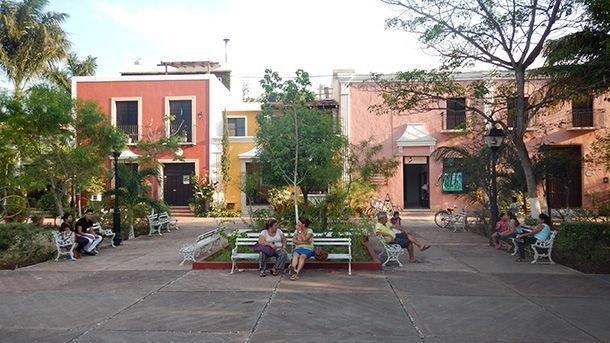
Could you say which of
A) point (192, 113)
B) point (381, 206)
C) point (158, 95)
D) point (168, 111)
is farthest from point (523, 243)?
point (158, 95)

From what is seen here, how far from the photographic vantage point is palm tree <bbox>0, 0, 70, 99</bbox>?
26.4 meters

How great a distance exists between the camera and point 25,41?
26922mm

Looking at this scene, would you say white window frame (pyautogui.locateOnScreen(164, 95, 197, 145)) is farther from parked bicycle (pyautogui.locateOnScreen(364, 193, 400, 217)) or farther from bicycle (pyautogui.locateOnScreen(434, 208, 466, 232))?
bicycle (pyautogui.locateOnScreen(434, 208, 466, 232))

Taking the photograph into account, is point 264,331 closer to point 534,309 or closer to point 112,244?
point 534,309

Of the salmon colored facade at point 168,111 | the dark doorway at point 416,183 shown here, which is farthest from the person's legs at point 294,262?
the salmon colored facade at point 168,111

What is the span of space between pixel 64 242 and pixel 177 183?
15205 millimetres

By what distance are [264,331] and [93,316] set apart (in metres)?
2.24

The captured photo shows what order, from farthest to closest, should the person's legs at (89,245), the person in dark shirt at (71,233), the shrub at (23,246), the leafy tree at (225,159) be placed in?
1. the leafy tree at (225,159)
2. the person's legs at (89,245)
3. the person in dark shirt at (71,233)
4. the shrub at (23,246)

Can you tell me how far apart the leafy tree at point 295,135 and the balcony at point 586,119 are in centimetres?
1648

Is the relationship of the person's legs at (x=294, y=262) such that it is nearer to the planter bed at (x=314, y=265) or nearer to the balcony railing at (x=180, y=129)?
→ the planter bed at (x=314, y=265)

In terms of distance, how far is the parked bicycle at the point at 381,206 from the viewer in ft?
69.2

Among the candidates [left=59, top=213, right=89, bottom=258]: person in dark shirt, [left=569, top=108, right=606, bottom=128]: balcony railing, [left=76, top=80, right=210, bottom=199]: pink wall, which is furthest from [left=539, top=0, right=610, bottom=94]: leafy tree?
[left=76, top=80, right=210, bottom=199]: pink wall

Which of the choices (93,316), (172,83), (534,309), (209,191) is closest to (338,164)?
(534,309)

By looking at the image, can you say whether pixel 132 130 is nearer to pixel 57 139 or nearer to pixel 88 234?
pixel 57 139
